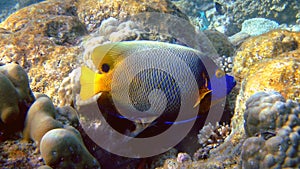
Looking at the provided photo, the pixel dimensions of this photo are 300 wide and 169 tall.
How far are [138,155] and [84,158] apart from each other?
3.38 ft

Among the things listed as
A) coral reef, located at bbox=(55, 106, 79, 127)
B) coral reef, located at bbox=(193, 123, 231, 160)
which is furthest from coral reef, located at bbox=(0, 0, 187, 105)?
coral reef, located at bbox=(193, 123, 231, 160)

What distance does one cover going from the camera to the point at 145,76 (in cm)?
207

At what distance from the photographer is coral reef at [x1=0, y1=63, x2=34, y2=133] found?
2467 millimetres

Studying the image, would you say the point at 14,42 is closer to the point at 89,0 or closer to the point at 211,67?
the point at 89,0

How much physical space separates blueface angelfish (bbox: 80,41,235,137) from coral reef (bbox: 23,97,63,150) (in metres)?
0.62

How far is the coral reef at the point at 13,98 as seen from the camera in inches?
97.1

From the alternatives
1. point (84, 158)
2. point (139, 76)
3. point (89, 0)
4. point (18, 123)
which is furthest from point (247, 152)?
point (89, 0)

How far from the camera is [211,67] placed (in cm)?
219

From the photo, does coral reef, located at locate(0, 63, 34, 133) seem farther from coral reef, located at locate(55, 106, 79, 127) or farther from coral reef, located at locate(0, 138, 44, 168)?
coral reef, located at locate(55, 106, 79, 127)

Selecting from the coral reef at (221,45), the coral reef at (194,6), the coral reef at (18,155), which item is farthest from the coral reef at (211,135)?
the coral reef at (194,6)

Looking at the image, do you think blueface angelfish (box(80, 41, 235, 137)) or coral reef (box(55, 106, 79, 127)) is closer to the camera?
blueface angelfish (box(80, 41, 235, 137))

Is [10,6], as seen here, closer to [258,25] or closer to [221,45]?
[258,25]

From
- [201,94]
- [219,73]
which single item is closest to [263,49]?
[219,73]

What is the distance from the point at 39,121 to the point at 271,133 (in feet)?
6.39
